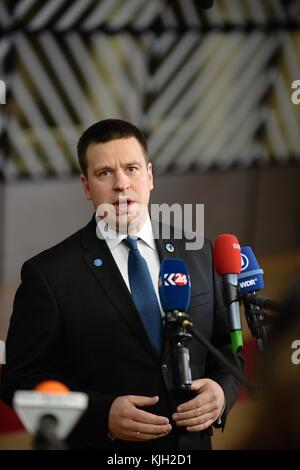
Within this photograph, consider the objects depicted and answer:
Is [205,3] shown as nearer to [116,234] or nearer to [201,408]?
[116,234]

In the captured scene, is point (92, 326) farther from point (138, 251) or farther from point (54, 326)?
point (138, 251)


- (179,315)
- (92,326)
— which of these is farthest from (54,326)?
(179,315)

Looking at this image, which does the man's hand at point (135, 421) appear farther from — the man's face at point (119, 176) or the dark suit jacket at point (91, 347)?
the man's face at point (119, 176)

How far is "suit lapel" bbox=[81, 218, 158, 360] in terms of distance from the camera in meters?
1.53

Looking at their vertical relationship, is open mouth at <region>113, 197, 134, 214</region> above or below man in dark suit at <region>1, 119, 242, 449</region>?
above

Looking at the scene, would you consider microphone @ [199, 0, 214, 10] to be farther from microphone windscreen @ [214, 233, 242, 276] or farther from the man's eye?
microphone windscreen @ [214, 233, 242, 276]

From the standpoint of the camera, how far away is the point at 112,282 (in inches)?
61.6

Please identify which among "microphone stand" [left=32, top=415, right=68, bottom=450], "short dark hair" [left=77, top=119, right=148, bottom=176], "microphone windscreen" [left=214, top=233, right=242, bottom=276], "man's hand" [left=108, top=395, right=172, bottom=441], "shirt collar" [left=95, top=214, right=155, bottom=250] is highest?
"short dark hair" [left=77, top=119, right=148, bottom=176]

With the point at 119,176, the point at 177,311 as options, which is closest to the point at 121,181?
the point at 119,176

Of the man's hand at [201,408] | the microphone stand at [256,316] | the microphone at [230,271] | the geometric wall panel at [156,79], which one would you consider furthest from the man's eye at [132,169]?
the geometric wall panel at [156,79]

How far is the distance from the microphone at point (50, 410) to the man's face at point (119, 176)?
57 centimetres

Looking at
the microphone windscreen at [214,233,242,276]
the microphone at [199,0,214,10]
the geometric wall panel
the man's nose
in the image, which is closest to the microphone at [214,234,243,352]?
the microphone windscreen at [214,233,242,276]

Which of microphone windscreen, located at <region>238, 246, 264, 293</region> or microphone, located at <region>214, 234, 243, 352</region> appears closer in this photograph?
microphone, located at <region>214, 234, 243, 352</region>

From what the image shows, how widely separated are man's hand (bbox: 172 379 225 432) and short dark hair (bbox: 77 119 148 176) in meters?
0.47
